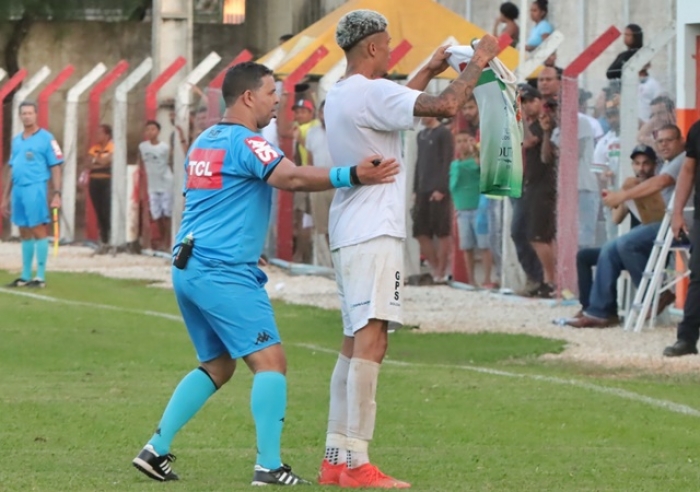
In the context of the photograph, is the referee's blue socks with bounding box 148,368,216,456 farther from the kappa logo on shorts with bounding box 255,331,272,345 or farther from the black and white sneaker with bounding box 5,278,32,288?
the black and white sneaker with bounding box 5,278,32,288

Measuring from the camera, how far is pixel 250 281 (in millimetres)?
8172

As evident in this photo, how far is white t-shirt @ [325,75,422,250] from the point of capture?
798 cm

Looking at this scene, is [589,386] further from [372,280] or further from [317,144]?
[317,144]

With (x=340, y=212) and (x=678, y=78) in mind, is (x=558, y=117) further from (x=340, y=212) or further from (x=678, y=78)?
(x=340, y=212)

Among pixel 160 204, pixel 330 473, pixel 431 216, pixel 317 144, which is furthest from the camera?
pixel 160 204

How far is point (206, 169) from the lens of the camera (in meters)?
8.16

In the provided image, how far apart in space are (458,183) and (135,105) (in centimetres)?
1045

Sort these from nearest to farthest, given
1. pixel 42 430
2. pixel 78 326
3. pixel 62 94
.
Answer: pixel 42 430 < pixel 78 326 < pixel 62 94

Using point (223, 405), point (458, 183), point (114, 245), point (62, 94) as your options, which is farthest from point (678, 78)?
point (62, 94)

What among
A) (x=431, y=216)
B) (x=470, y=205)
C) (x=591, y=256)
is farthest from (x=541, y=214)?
(x=431, y=216)

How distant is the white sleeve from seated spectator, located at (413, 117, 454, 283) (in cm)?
1379

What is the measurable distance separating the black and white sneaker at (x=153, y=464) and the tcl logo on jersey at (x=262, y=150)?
4.78 feet

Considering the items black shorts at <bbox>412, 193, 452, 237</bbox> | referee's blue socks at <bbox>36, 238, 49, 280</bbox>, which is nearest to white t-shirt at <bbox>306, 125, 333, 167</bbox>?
black shorts at <bbox>412, 193, 452, 237</bbox>

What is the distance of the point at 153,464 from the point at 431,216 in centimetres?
1438
